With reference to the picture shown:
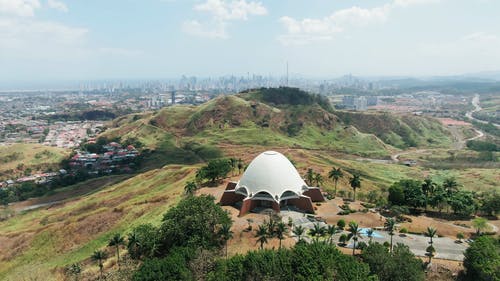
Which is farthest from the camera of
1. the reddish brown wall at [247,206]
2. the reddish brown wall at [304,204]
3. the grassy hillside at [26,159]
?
the grassy hillside at [26,159]

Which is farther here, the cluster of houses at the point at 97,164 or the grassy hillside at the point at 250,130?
the grassy hillside at the point at 250,130

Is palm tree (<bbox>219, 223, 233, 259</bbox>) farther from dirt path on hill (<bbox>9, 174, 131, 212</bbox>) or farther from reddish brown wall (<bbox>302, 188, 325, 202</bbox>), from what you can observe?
dirt path on hill (<bbox>9, 174, 131, 212</bbox>)

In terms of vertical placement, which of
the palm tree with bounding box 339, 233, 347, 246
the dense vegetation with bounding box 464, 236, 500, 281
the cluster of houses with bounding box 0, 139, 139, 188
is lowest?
the cluster of houses with bounding box 0, 139, 139, 188

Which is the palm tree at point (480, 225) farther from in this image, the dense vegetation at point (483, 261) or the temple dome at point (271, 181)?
the temple dome at point (271, 181)

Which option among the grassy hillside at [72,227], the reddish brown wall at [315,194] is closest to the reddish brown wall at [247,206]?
the reddish brown wall at [315,194]

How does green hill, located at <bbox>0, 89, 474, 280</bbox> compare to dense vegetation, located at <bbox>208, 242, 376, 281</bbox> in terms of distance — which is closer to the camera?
dense vegetation, located at <bbox>208, 242, 376, 281</bbox>

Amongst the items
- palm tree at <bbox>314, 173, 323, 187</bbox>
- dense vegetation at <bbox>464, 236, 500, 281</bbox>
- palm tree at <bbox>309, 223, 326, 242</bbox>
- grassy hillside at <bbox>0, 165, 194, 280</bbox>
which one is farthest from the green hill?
dense vegetation at <bbox>464, 236, 500, 281</bbox>

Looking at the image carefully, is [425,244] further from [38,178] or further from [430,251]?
[38,178]

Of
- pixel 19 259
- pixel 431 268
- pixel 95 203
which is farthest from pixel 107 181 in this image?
pixel 431 268
